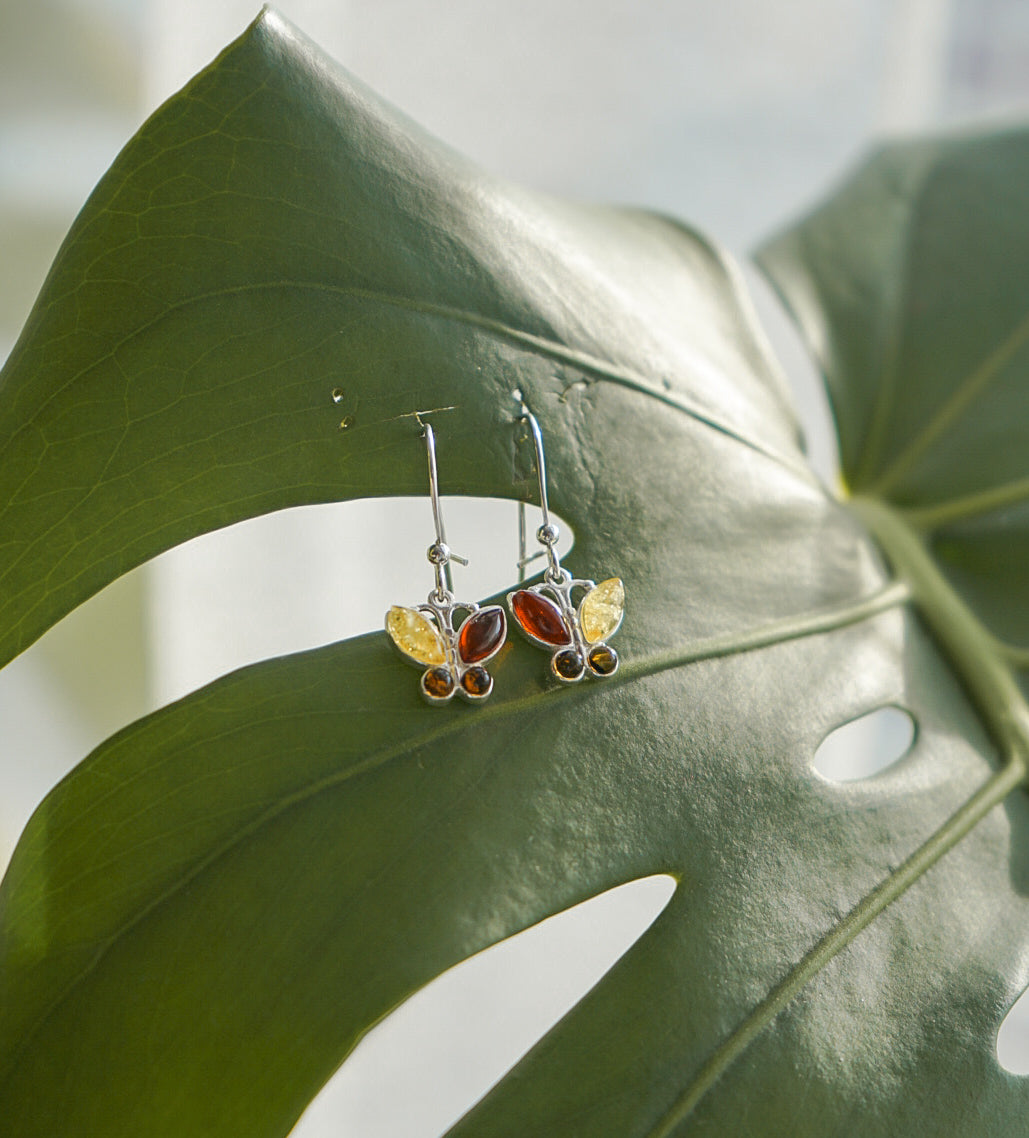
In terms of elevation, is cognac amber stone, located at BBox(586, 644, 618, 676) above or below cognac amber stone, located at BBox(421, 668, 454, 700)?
below

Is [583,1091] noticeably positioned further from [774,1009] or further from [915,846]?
[915,846]

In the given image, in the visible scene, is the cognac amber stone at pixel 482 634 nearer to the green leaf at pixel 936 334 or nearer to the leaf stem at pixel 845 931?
the leaf stem at pixel 845 931

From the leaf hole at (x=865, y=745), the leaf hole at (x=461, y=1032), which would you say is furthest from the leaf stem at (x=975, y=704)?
the leaf hole at (x=865, y=745)

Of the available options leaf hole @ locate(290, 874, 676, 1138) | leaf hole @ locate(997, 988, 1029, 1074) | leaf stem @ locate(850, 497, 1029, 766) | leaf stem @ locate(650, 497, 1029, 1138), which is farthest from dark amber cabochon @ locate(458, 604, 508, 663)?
leaf hole @ locate(997, 988, 1029, 1074)

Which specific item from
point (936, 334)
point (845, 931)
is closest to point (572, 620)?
point (845, 931)

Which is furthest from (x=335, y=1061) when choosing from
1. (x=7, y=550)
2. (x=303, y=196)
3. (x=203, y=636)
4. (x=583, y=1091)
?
(x=203, y=636)

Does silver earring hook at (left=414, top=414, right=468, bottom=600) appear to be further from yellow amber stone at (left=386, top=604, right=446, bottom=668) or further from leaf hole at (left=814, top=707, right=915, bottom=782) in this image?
leaf hole at (left=814, top=707, right=915, bottom=782)
